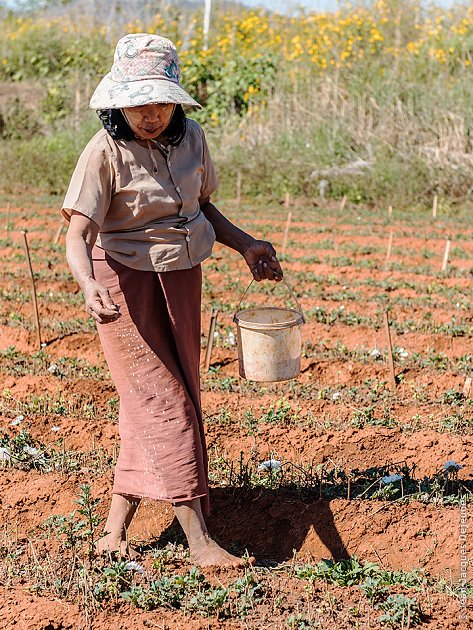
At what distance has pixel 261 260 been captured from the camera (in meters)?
3.39

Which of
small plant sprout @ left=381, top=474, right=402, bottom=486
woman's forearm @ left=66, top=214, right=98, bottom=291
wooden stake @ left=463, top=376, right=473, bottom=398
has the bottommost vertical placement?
wooden stake @ left=463, top=376, right=473, bottom=398

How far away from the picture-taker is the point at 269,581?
3.15 metres

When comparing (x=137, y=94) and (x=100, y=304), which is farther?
(x=137, y=94)

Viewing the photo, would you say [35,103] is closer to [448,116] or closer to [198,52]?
[198,52]

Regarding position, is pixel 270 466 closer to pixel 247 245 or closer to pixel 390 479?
pixel 390 479

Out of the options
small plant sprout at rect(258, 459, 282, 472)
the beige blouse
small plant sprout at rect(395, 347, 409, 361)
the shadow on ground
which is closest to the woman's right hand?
the beige blouse

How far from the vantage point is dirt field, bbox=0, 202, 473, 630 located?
9.88 ft

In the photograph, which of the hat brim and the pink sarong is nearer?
the hat brim

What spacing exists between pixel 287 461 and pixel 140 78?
2072mm

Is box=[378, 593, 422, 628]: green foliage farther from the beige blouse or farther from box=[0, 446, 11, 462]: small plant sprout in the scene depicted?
box=[0, 446, 11, 462]: small plant sprout

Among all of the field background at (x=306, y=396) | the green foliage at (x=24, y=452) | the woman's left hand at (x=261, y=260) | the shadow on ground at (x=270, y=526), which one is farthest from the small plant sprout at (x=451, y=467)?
the green foliage at (x=24, y=452)

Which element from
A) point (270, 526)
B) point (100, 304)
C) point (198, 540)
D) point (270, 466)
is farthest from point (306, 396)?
point (100, 304)

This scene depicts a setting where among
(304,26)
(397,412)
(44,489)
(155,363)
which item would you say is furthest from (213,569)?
Result: (304,26)

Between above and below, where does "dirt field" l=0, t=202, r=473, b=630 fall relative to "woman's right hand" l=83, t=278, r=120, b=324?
below
